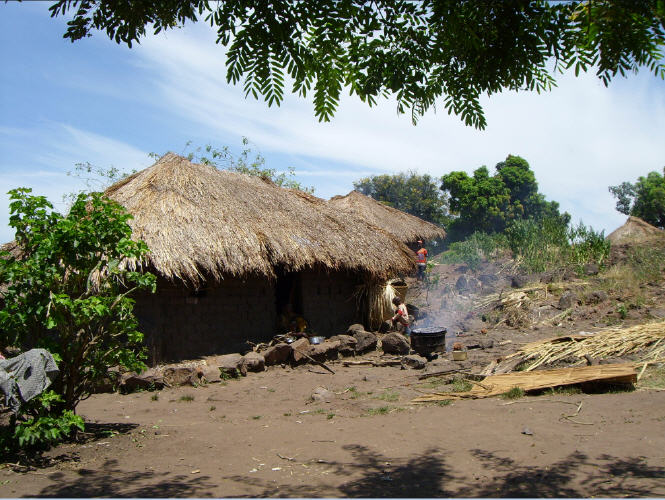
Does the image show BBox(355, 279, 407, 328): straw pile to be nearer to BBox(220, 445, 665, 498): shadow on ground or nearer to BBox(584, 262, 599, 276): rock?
BBox(584, 262, 599, 276): rock

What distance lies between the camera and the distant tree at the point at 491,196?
3437 centimetres

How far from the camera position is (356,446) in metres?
5.23

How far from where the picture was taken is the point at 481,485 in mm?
3984

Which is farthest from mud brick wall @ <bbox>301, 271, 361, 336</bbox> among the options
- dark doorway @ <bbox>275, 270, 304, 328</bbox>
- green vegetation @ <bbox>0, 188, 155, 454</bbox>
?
green vegetation @ <bbox>0, 188, 155, 454</bbox>

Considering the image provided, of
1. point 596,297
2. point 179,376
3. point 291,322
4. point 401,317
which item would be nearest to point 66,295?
point 179,376

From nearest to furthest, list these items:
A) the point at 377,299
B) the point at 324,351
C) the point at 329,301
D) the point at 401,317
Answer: the point at 324,351 < the point at 401,317 < the point at 329,301 < the point at 377,299

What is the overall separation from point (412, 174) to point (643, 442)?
3126cm

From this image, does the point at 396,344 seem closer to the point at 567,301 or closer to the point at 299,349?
the point at 299,349

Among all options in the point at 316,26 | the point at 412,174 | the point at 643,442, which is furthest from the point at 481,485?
the point at 412,174

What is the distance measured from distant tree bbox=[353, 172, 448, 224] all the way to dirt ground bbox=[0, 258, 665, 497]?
27.3m

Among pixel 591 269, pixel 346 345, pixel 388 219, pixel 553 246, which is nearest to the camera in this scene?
pixel 346 345

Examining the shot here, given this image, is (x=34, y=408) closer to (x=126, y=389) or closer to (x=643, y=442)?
(x=126, y=389)

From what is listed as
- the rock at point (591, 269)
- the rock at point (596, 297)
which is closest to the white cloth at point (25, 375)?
the rock at point (596, 297)

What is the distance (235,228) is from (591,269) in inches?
433
